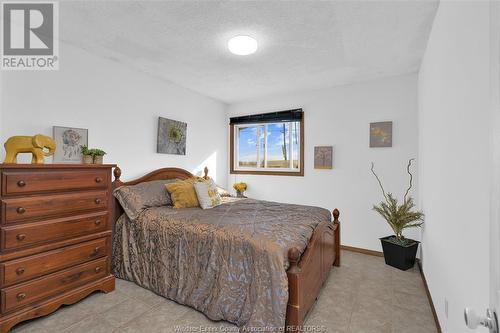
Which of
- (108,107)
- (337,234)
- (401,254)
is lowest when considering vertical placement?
(401,254)

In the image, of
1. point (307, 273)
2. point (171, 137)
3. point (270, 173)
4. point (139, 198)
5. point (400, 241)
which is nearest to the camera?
point (307, 273)

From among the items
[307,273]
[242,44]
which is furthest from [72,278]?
[242,44]

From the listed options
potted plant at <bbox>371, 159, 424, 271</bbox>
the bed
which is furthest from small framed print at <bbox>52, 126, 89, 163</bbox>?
potted plant at <bbox>371, 159, 424, 271</bbox>

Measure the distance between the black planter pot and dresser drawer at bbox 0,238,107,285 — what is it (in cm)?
325

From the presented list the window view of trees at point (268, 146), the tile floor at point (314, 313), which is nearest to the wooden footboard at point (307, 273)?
the tile floor at point (314, 313)

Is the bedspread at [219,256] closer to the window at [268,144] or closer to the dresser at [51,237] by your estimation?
the dresser at [51,237]

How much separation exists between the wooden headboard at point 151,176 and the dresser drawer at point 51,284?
23.8 inches

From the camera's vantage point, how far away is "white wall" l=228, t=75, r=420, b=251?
3.46 m

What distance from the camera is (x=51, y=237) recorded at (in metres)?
2.03

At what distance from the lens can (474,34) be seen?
45.9 inches

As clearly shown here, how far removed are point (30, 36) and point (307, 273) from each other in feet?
10.8

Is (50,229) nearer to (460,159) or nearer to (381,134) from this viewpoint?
(460,159)

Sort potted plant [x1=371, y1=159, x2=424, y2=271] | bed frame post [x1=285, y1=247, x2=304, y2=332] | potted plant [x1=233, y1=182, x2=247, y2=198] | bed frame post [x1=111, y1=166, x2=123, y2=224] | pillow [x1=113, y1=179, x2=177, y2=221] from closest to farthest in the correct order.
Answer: bed frame post [x1=285, y1=247, x2=304, y2=332], pillow [x1=113, y1=179, x2=177, y2=221], bed frame post [x1=111, y1=166, x2=123, y2=224], potted plant [x1=371, y1=159, x2=424, y2=271], potted plant [x1=233, y1=182, x2=247, y2=198]

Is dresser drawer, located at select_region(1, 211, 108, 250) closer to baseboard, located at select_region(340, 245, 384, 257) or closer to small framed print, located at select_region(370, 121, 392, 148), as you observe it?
baseboard, located at select_region(340, 245, 384, 257)
